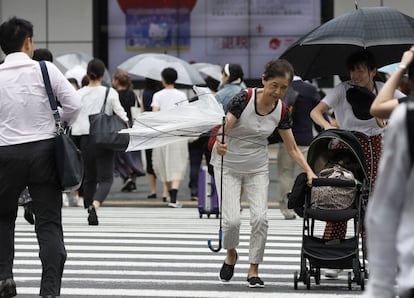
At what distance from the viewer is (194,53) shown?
2861 centimetres

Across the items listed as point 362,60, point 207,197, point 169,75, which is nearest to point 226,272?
point 362,60

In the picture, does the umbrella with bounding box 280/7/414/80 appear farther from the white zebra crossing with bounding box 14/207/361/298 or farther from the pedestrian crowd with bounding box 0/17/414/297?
the white zebra crossing with bounding box 14/207/361/298

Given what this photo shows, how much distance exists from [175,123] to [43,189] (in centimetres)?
213

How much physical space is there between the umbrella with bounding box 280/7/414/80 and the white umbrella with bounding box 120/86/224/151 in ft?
2.91

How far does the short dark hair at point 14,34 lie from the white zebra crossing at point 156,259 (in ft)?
6.75

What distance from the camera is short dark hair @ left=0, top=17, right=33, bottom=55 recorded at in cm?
743

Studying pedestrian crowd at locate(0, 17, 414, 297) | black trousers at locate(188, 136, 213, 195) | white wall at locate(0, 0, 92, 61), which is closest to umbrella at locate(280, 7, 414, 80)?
pedestrian crowd at locate(0, 17, 414, 297)

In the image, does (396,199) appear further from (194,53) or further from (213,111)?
(194,53)

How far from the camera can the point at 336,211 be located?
8.77 m

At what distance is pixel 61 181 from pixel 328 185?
2285mm

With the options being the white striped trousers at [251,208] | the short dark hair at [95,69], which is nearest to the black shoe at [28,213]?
the short dark hair at [95,69]

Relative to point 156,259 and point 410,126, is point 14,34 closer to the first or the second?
point 156,259

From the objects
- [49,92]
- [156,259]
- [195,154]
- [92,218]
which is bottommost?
[92,218]

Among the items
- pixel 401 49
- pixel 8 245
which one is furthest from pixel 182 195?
pixel 8 245
